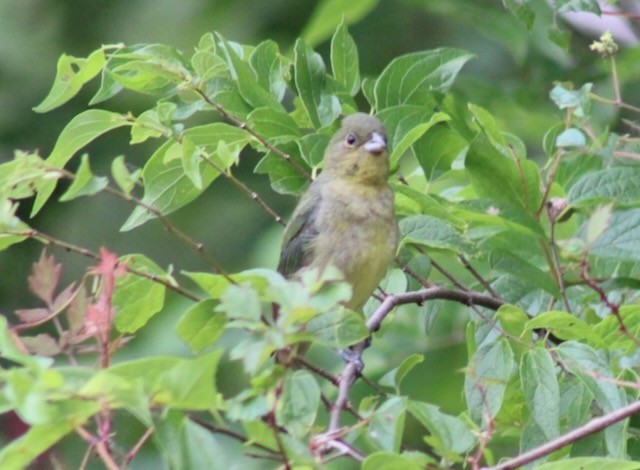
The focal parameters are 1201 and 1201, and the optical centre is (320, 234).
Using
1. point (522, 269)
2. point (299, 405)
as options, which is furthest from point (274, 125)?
point (299, 405)

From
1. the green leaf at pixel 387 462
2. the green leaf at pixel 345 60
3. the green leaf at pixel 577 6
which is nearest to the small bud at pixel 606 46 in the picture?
the green leaf at pixel 577 6

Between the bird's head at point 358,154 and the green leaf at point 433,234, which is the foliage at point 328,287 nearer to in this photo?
the green leaf at point 433,234

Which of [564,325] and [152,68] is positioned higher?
[152,68]

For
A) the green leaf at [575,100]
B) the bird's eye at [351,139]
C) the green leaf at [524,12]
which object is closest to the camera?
the green leaf at [575,100]

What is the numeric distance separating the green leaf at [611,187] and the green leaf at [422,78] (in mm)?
644

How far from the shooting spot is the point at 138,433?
21.9 ft

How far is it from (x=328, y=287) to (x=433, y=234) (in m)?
1.35

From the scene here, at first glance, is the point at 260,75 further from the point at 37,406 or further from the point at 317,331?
the point at 37,406

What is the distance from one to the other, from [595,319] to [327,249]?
1.11 metres

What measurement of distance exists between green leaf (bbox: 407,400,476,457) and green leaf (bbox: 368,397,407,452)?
0.12m

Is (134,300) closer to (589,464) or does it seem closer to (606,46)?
(589,464)

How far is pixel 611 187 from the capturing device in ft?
11.2

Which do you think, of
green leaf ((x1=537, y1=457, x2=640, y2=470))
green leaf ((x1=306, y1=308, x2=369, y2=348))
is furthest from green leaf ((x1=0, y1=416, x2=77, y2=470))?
green leaf ((x1=537, y1=457, x2=640, y2=470))

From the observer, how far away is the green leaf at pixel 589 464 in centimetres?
246
